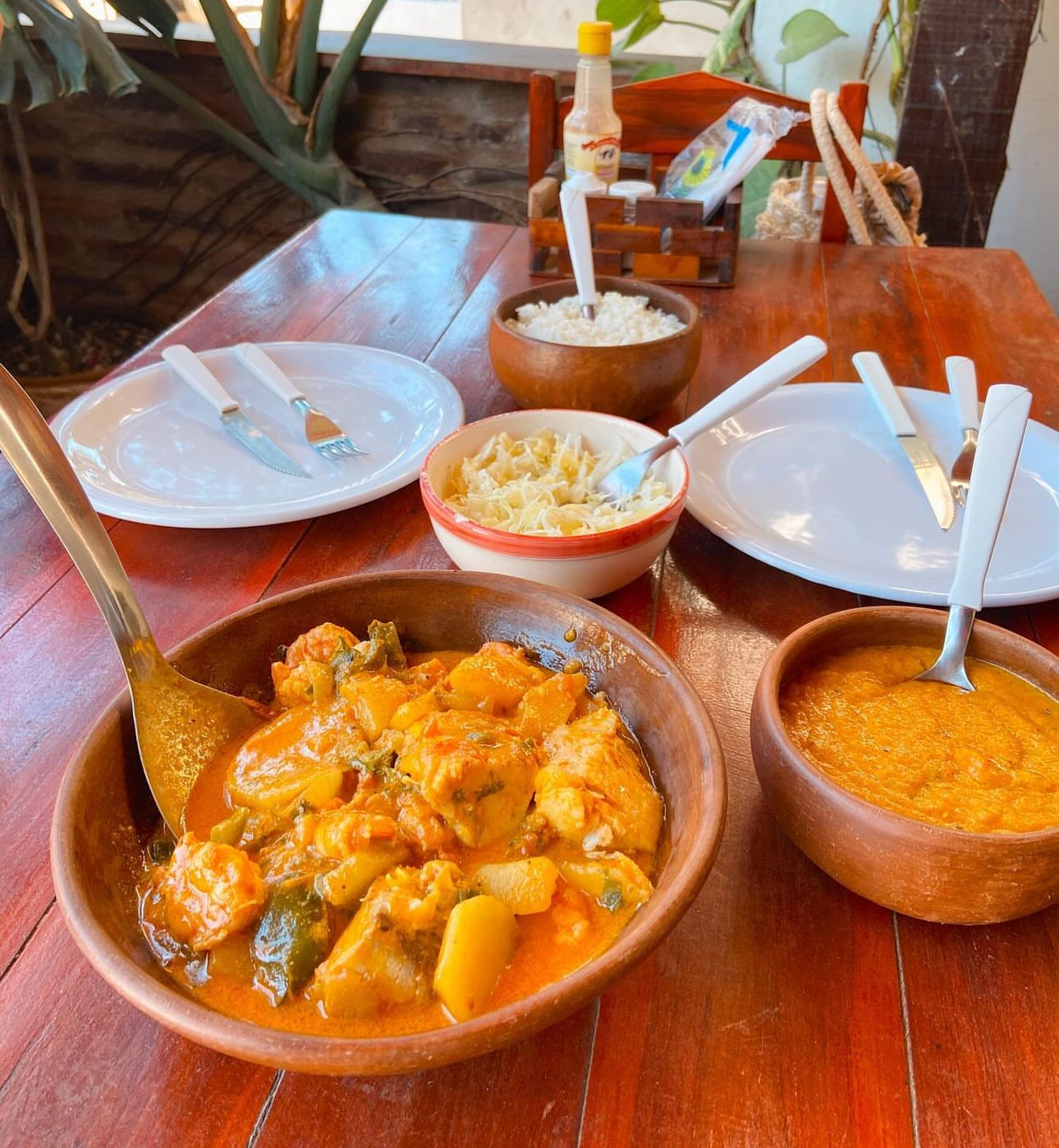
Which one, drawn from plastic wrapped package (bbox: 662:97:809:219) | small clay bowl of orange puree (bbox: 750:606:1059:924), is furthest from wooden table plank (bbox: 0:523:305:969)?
plastic wrapped package (bbox: 662:97:809:219)

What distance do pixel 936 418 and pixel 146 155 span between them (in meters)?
4.09

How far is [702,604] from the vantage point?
120cm

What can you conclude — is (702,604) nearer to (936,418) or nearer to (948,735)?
(948,735)

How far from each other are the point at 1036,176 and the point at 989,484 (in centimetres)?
347

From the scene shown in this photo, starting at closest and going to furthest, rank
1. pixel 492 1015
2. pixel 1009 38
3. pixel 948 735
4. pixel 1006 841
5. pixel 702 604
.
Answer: pixel 492 1015
pixel 1006 841
pixel 948 735
pixel 702 604
pixel 1009 38

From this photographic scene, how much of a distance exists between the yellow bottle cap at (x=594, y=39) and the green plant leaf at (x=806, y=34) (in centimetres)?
195

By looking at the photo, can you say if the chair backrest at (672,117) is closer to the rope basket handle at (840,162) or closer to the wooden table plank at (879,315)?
the rope basket handle at (840,162)

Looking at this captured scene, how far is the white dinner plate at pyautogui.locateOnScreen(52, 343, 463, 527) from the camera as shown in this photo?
135 centimetres

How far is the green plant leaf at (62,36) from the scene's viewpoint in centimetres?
333

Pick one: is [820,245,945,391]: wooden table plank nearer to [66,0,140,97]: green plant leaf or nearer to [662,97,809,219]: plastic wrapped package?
[662,97,809,219]: plastic wrapped package

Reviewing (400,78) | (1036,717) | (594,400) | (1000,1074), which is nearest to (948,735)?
(1036,717)

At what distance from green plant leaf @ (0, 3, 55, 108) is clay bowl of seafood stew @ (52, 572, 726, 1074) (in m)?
3.34

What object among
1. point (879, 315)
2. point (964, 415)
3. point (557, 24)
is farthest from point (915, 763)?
point (557, 24)

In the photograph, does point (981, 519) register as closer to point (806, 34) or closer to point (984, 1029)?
point (984, 1029)
